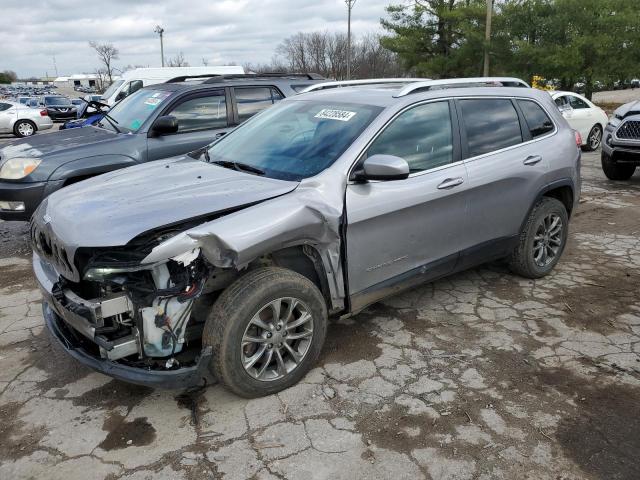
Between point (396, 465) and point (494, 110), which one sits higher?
point (494, 110)

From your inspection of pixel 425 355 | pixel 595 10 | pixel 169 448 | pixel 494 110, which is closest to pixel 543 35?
pixel 595 10

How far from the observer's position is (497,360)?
11.6 feet

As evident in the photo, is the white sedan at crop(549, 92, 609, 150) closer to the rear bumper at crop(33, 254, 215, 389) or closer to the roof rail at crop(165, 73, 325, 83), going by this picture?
the roof rail at crop(165, 73, 325, 83)

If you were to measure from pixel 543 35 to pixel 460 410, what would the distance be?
25.1m

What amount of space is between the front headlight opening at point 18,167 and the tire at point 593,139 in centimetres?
1217

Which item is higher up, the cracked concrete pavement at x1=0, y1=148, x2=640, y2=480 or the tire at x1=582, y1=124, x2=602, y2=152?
the tire at x1=582, y1=124, x2=602, y2=152

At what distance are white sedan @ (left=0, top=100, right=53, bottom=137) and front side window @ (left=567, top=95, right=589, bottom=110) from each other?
1869 centimetres

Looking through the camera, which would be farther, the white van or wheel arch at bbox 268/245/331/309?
the white van

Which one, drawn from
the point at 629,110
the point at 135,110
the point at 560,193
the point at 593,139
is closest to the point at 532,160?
the point at 560,193

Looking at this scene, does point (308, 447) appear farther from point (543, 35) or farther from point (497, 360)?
point (543, 35)

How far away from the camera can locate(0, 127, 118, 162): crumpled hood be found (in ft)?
18.6

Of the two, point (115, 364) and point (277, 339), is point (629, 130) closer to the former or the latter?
point (277, 339)

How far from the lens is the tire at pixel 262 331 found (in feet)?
9.34

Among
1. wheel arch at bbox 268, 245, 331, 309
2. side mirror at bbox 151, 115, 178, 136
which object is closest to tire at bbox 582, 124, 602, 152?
side mirror at bbox 151, 115, 178, 136
